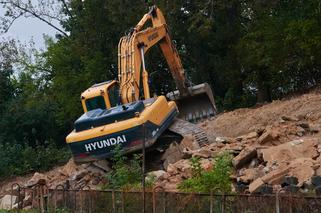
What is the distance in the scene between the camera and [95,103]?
1808cm

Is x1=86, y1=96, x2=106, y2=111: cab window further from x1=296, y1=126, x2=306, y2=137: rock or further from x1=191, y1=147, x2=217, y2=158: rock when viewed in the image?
x1=296, y1=126, x2=306, y2=137: rock

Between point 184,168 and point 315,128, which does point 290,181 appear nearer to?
point 184,168

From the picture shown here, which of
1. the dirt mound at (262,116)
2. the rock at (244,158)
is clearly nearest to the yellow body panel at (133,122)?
the rock at (244,158)

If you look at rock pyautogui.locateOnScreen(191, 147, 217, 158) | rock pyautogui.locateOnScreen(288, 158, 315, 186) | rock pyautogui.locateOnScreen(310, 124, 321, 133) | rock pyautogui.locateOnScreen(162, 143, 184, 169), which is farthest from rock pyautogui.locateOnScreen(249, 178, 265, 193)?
rock pyautogui.locateOnScreen(162, 143, 184, 169)

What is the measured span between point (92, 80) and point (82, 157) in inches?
752

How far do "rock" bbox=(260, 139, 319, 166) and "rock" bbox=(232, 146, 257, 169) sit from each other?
27 cm

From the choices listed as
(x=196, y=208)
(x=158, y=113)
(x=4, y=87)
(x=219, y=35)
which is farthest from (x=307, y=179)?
(x=4, y=87)

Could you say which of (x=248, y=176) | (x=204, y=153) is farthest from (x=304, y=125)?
(x=248, y=176)

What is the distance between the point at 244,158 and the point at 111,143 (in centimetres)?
377

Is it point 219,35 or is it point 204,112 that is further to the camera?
point 219,35

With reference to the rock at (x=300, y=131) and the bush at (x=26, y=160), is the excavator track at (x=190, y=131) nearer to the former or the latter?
the rock at (x=300, y=131)

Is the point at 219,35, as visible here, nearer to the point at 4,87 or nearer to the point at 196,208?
the point at 4,87

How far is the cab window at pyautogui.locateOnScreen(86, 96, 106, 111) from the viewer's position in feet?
59.1

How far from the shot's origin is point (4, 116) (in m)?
34.8
